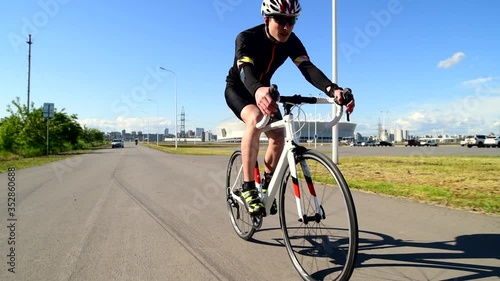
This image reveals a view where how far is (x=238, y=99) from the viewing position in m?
3.58

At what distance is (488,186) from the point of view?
291 inches

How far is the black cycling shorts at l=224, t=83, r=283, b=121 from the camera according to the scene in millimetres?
3513

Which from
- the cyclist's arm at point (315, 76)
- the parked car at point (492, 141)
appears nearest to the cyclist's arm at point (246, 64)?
the cyclist's arm at point (315, 76)

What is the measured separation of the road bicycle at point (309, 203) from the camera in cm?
233

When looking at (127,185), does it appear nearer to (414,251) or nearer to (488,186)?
(414,251)

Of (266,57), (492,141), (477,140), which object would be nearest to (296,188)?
(266,57)

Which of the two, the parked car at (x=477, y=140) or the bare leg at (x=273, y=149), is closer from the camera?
the bare leg at (x=273, y=149)

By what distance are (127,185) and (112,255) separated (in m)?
5.39

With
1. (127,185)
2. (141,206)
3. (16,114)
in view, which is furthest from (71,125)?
(141,206)

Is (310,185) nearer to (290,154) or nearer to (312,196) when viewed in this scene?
(312,196)

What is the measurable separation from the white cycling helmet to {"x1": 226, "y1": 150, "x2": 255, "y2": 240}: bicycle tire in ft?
5.51

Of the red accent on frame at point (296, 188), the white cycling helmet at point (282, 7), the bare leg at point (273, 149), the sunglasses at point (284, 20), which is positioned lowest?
the red accent on frame at point (296, 188)

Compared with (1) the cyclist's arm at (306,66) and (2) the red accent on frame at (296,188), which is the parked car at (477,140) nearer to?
(1) the cyclist's arm at (306,66)

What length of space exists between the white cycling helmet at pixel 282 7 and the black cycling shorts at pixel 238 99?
90cm
